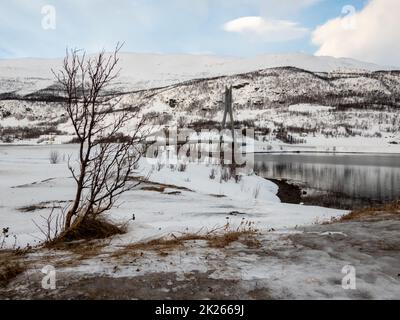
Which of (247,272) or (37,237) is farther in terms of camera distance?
(37,237)

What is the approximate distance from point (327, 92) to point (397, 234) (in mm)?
110249

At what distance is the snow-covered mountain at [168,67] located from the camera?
451 ft

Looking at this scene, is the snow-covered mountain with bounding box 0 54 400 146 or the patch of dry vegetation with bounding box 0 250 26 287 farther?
the snow-covered mountain with bounding box 0 54 400 146

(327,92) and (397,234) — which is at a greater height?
(327,92)

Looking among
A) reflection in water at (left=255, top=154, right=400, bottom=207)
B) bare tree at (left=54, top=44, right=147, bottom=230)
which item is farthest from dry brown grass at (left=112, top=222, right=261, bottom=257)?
reflection in water at (left=255, top=154, right=400, bottom=207)

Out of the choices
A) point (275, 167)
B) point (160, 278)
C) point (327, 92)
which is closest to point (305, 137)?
point (275, 167)

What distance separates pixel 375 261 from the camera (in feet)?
11.2

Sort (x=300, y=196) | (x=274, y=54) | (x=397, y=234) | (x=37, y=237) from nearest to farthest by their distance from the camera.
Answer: (x=397, y=234)
(x=37, y=237)
(x=300, y=196)
(x=274, y=54)

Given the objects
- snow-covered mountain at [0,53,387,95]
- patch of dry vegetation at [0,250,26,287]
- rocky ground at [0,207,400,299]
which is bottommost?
rocky ground at [0,207,400,299]

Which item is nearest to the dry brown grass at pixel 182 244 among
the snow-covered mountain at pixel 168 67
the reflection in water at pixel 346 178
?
the reflection in water at pixel 346 178

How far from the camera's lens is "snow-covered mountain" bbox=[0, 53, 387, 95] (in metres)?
137

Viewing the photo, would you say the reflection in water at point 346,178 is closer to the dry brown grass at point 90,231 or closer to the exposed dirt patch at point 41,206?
the exposed dirt patch at point 41,206

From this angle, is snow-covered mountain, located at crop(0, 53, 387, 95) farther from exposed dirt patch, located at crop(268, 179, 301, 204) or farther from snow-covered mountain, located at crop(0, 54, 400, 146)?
exposed dirt patch, located at crop(268, 179, 301, 204)
